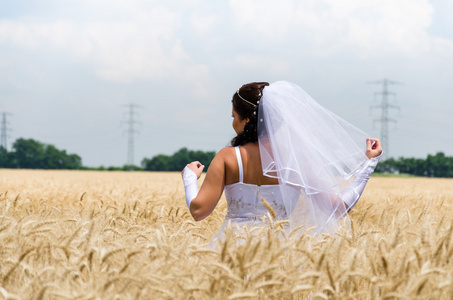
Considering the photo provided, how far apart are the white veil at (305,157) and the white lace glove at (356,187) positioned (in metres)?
0.04

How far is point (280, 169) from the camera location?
3.14 metres

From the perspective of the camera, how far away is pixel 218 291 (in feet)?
6.57

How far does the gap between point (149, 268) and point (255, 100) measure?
1.44 meters

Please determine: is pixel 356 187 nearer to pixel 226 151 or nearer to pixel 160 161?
pixel 226 151

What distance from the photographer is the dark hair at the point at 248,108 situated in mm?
3137

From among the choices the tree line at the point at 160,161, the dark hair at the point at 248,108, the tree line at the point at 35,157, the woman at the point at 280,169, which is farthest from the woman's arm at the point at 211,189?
the tree line at the point at 35,157

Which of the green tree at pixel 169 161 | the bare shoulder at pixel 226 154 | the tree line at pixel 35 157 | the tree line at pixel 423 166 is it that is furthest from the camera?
the tree line at pixel 35 157

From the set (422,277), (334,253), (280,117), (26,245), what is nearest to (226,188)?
(280,117)

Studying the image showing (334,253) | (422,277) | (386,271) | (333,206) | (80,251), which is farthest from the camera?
(333,206)

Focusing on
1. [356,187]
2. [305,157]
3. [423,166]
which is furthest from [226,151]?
[423,166]

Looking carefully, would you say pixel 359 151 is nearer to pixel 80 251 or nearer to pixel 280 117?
pixel 280 117

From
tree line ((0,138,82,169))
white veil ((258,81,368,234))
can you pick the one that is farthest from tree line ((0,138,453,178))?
white veil ((258,81,368,234))

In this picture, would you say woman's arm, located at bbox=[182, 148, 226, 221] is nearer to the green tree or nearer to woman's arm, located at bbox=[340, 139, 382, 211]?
woman's arm, located at bbox=[340, 139, 382, 211]

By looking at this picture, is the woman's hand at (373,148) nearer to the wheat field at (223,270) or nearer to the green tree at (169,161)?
the wheat field at (223,270)
